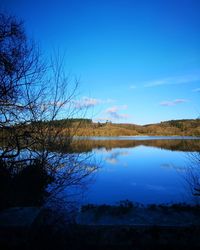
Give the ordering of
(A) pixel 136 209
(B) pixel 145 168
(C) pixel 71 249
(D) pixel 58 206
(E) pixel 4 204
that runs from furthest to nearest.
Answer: (B) pixel 145 168 < (D) pixel 58 206 < (E) pixel 4 204 < (A) pixel 136 209 < (C) pixel 71 249

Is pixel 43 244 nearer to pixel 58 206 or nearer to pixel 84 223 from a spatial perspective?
pixel 84 223

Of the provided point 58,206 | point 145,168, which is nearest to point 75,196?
point 58,206

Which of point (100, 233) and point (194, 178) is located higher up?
point (194, 178)

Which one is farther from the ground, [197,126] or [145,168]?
[197,126]

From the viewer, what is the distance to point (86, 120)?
943 centimetres

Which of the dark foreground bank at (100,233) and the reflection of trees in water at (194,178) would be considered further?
the reflection of trees in water at (194,178)

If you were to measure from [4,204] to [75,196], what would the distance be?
122 inches

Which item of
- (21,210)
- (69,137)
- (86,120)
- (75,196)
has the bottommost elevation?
(75,196)

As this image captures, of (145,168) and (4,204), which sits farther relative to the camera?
(145,168)

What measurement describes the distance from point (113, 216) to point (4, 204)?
10.1ft

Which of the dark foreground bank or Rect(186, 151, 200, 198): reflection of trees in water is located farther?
Rect(186, 151, 200, 198): reflection of trees in water

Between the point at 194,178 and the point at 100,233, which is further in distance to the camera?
the point at 194,178

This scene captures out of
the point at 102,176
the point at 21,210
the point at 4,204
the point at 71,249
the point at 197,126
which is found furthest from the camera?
the point at 102,176

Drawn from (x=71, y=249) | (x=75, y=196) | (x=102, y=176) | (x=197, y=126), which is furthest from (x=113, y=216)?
(x=102, y=176)
